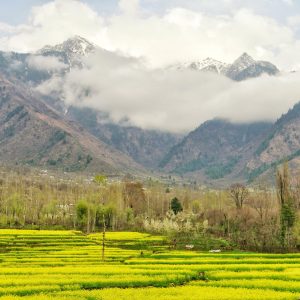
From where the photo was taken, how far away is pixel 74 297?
4122 cm

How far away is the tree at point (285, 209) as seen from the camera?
114994mm

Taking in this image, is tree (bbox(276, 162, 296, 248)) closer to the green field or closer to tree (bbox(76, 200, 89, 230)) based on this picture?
the green field

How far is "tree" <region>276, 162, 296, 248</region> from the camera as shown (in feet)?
377

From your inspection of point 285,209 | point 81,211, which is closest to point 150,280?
point 285,209

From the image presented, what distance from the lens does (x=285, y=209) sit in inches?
4845

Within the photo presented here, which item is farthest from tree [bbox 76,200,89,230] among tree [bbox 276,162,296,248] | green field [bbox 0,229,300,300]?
green field [bbox 0,229,300,300]

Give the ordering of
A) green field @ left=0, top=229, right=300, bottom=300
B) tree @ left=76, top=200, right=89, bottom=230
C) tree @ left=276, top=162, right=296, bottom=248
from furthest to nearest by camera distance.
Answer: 1. tree @ left=76, top=200, right=89, bottom=230
2. tree @ left=276, top=162, right=296, bottom=248
3. green field @ left=0, top=229, right=300, bottom=300

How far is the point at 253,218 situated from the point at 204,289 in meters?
137

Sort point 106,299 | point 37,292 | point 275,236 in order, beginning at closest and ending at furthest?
point 106,299 → point 37,292 → point 275,236

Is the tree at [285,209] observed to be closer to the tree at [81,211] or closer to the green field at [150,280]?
the green field at [150,280]

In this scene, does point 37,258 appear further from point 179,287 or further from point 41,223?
point 41,223

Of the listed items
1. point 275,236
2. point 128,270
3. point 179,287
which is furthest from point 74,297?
point 275,236

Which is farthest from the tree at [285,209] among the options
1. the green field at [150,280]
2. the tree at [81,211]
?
the tree at [81,211]

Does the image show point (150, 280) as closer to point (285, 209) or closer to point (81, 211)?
point (285, 209)
